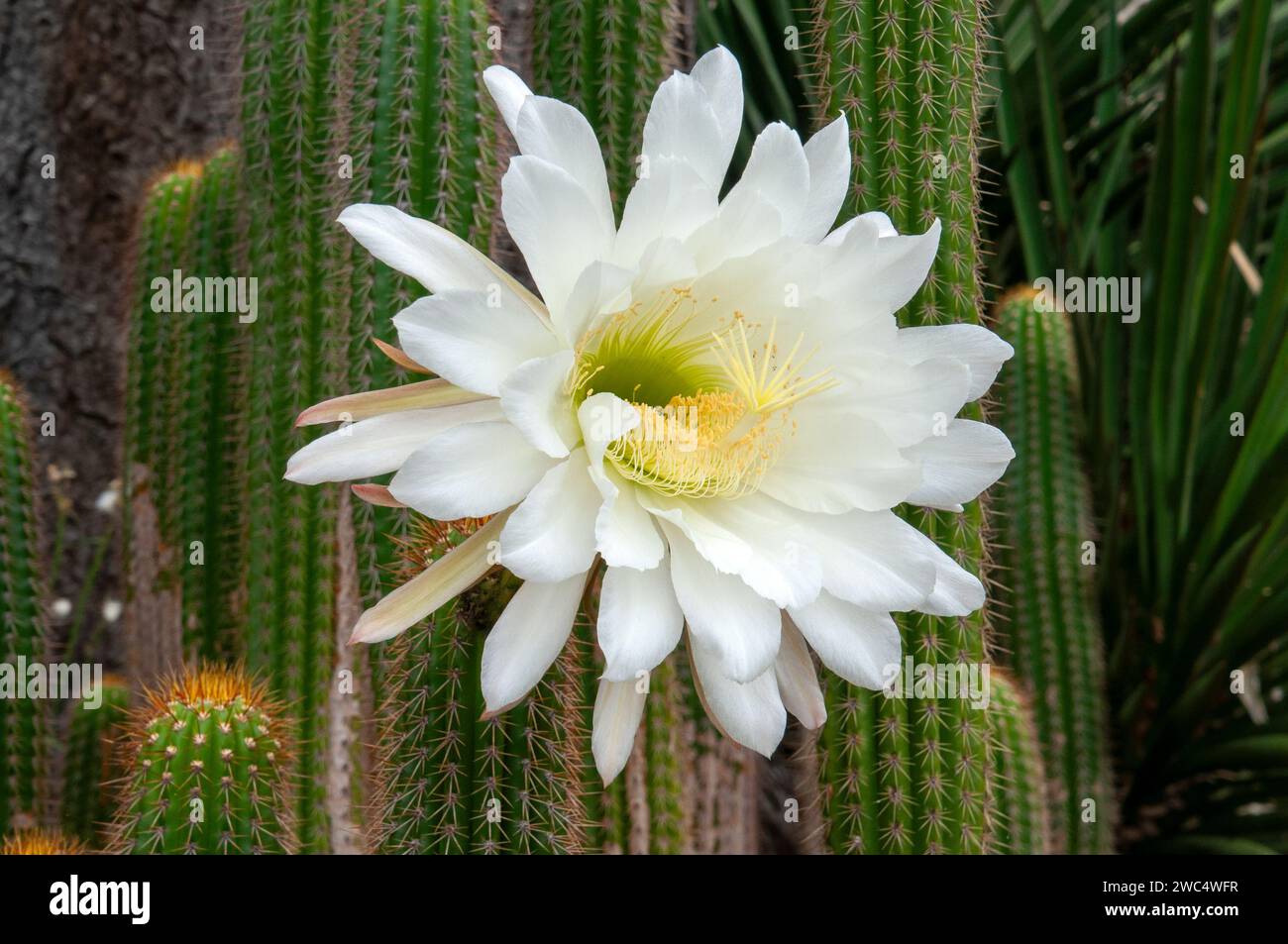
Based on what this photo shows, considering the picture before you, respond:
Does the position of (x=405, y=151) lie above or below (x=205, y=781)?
above

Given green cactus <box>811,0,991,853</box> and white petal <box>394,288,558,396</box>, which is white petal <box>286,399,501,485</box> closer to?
white petal <box>394,288,558,396</box>

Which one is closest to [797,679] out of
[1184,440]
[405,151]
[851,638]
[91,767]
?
[851,638]

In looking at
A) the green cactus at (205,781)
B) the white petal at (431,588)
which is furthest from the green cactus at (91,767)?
the white petal at (431,588)

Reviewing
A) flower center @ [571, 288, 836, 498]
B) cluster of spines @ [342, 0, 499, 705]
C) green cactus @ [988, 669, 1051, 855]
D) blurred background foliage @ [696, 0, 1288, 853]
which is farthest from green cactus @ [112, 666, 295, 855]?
blurred background foliage @ [696, 0, 1288, 853]

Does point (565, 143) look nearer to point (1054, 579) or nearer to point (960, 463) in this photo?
point (960, 463)

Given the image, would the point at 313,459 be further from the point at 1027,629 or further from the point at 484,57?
the point at 1027,629
